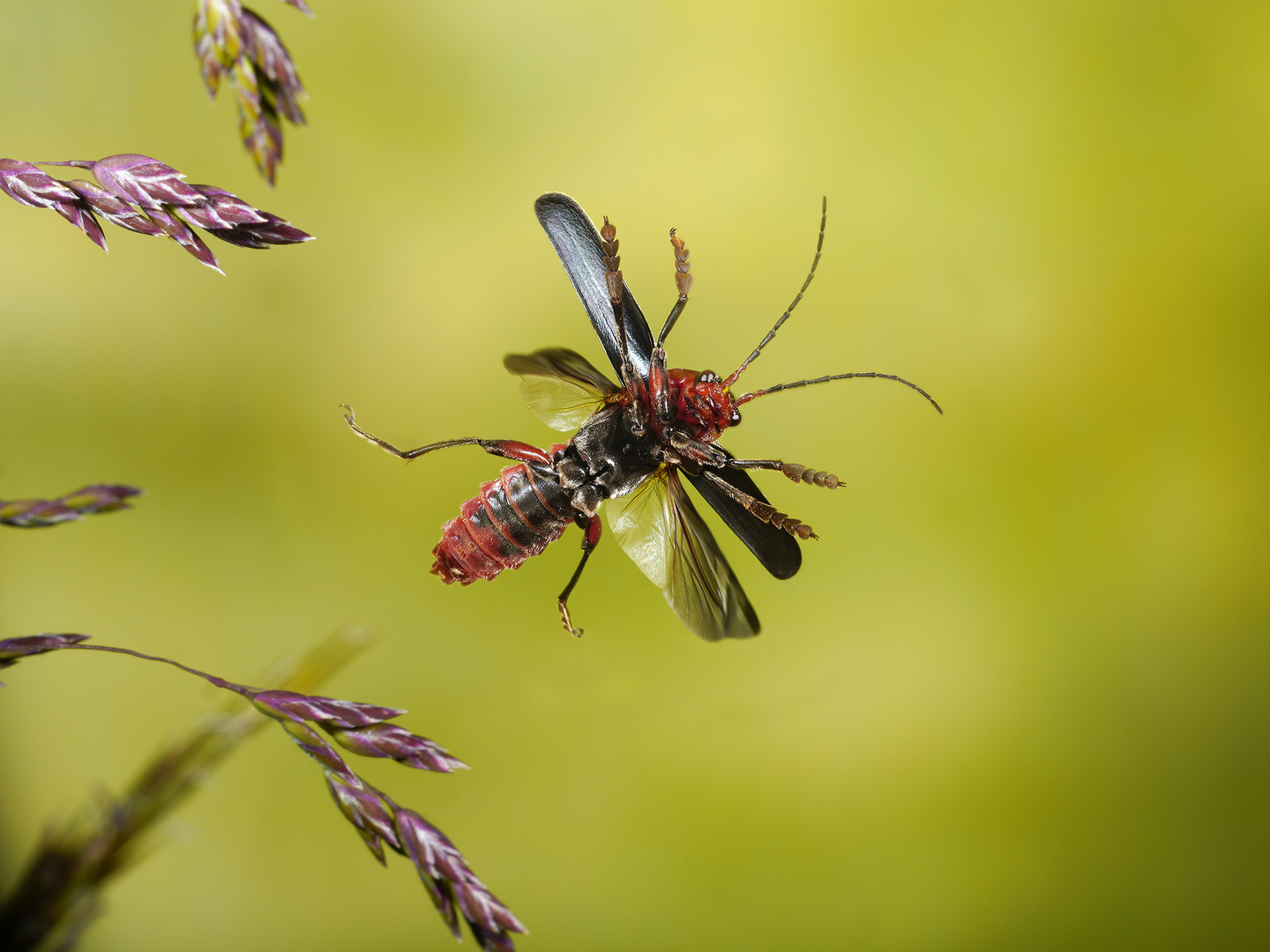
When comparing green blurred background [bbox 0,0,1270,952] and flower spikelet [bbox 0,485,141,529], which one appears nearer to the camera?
flower spikelet [bbox 0,485,141,529]

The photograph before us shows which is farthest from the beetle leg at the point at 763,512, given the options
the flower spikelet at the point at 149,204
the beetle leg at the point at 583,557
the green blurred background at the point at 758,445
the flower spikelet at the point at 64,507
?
the flower spikelet at the point at 64,507

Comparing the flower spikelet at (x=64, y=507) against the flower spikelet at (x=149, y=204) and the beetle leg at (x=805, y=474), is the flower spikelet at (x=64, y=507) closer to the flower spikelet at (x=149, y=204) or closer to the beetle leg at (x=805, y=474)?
the flower spikelet at (x=149, y=204)

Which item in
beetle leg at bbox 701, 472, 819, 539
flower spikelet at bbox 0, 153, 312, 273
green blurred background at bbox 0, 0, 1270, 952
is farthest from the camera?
green blurred background at bbox 0, 0, 1270, 952

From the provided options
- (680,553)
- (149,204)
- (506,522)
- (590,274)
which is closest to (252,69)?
(149,204)

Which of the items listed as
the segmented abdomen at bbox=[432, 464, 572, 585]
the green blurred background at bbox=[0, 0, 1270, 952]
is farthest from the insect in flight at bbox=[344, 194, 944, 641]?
the green blurred background at bbox=[0, 0, 1270, 952]

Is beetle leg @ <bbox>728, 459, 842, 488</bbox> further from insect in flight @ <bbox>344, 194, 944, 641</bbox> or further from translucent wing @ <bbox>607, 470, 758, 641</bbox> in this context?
translucent wing @ <bbox>607, 470, 758, 641</bbox>

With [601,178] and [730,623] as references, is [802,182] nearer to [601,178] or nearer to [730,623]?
[601,178]
